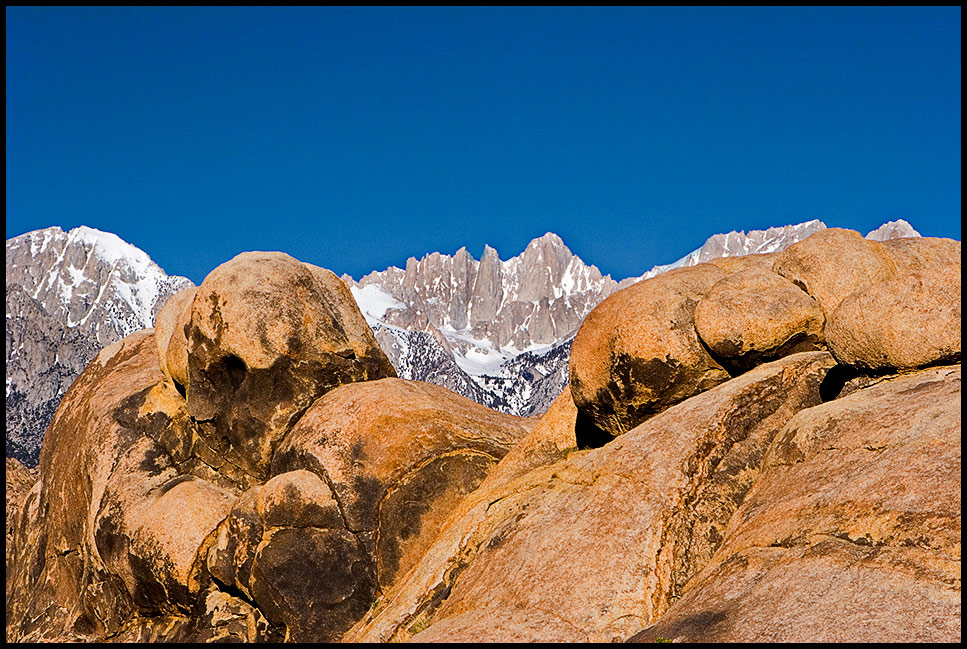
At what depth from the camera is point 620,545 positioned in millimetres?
16094

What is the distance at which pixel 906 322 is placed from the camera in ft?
55.0

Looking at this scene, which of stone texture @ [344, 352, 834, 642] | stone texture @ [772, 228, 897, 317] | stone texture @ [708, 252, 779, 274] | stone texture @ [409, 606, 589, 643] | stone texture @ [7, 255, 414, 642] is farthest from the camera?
stone texture @ [708, 252, 779, 274]

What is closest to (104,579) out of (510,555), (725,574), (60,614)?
(60,614)

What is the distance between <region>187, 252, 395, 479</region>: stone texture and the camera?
2584cm

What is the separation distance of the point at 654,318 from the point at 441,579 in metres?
8.10

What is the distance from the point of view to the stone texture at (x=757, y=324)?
66.7 feet

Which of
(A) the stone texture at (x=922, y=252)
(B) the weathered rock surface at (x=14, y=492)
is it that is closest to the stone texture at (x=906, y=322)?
(A) the stone texture at (x=922, y=252)

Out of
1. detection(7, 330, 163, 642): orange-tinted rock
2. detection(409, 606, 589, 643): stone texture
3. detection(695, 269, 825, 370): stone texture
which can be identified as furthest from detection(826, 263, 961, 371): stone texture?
detection(7, 330, 163, 642): orange-tinted rock

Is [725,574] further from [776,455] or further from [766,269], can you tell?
[766,269]

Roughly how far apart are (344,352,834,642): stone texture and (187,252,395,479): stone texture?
802 cm

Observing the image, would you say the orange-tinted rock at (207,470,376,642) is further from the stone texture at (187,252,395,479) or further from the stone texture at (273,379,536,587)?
the stone texture at (187,252,395,479)

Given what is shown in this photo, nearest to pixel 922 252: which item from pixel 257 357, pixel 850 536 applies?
pixel 850 536

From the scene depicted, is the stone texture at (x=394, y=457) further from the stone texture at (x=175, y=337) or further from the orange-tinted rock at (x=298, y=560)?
the stone texture at (x=175, y=337)

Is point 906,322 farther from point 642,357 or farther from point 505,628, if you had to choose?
point 505,628
